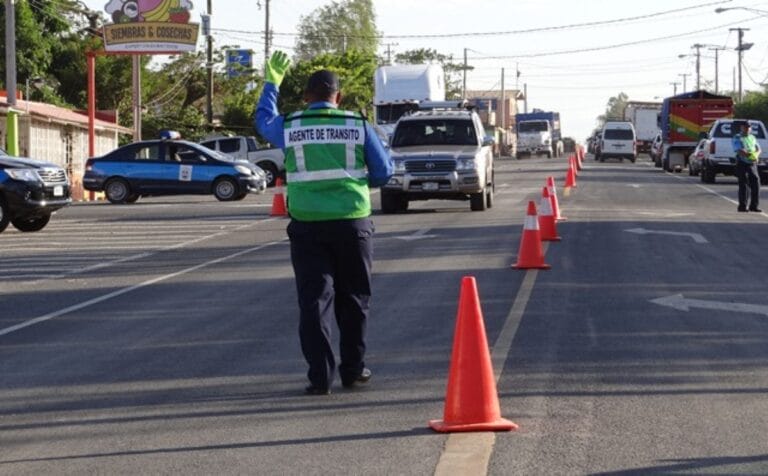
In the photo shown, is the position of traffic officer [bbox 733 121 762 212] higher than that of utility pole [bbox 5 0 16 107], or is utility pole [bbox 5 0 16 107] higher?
utility pole [bbox 5 0 16 107]

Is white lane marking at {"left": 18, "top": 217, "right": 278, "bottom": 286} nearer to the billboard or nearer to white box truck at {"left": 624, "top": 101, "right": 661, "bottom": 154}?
the billboard

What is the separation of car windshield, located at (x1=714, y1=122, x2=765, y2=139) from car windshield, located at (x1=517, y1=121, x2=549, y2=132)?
1997 inches

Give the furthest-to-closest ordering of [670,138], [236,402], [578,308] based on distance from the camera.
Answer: [670,138] → [578,308] → [236,402]

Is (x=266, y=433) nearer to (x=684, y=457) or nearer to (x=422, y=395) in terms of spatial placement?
(x=422, y=395)

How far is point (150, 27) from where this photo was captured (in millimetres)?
48781

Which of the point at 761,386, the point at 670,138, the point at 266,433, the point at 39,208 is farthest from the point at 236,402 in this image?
the point at 670,138

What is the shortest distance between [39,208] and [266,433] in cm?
1791

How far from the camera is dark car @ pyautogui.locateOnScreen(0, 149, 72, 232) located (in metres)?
24.5

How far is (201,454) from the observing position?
7254mm

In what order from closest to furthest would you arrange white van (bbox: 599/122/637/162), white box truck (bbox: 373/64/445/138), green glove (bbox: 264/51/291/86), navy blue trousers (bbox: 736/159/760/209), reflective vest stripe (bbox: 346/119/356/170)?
reflective vest stripe (bbox: 346/119/356/170) → green glove (bbox: 264/51/291/86) → navy blue trousers (bbox: 736/159/760/209) → white box truck (bbox: 373/64/445/138) → white van (bbox: 599/122/637/162)

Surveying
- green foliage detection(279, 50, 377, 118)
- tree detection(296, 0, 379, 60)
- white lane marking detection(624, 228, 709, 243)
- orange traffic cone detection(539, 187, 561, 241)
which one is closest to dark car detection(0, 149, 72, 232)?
orange traffic cone detection(539, 187, 561, 241)

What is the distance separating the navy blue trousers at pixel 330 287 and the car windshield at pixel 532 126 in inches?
3452

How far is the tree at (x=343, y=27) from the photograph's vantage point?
11559cm

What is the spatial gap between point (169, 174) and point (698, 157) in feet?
68.1
